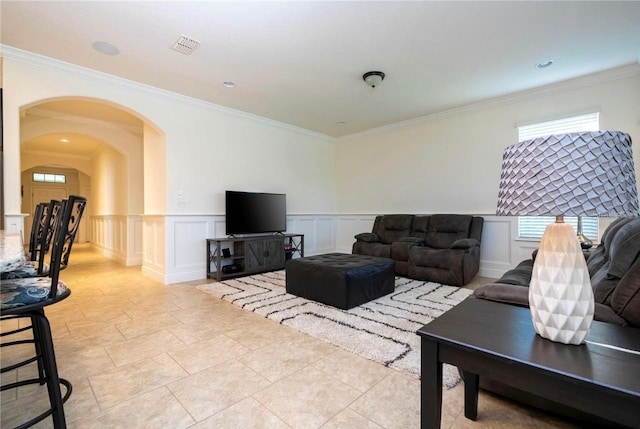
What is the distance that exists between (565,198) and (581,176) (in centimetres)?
7

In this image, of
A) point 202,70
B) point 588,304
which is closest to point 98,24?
point 202,70

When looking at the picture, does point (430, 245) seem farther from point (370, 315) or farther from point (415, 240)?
point (370, 315)

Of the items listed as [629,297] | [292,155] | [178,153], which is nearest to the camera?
[629,297]

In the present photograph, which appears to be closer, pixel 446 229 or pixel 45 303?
pixel 45 303

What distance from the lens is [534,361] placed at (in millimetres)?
830

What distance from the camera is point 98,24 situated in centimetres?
254

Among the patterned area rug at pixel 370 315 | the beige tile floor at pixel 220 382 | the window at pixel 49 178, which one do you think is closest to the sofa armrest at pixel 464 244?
the patterned area rug at pixel 370 315

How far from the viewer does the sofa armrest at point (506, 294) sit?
4.62ft

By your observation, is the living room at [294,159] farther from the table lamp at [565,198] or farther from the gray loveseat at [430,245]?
the table lamp at [565,198]

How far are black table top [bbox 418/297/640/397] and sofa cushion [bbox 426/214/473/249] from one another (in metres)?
3.27

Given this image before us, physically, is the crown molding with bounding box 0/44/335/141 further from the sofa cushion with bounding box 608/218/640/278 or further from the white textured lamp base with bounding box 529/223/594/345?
the sofa cushion with bounding box 608/218/640/278

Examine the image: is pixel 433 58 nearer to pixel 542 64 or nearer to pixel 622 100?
pixel 542 64

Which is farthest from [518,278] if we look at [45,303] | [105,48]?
[105,48]

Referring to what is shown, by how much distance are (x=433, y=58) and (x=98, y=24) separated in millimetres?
3189
